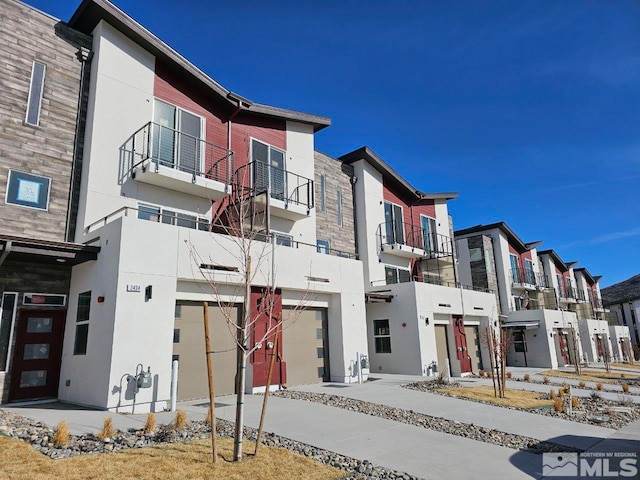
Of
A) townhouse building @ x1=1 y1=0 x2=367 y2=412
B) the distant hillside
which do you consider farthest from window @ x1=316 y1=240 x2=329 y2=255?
the distant hillside

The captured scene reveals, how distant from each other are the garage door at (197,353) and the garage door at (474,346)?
1432 centimetres

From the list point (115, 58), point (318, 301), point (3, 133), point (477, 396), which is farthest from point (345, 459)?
point (115, 58)

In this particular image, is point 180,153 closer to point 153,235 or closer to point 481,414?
point 153,235

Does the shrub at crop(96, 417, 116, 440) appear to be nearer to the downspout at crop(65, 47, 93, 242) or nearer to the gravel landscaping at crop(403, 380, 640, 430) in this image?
the downspout at crop(65, 47, 93, 242)

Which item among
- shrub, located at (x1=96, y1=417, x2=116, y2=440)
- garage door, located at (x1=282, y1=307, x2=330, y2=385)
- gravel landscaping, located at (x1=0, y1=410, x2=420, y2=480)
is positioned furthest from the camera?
garage door, located at (x1=282, y1=307, x2=330, y2=385)

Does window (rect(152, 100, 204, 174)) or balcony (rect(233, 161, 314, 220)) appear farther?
balcony (rect(233, 161, 314, 220))

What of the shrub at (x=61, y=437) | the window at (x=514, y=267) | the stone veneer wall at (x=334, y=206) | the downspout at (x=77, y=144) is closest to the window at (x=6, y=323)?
the downspout at (x=77, y=144)

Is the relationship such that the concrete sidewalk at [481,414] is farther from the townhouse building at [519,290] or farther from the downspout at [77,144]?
the townhouse building at [519,290]

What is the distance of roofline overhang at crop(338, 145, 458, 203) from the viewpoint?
21.6m

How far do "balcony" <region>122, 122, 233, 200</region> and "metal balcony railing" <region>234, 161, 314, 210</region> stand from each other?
2.60 ft

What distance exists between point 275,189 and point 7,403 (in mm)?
10511

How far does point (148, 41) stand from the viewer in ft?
44.0

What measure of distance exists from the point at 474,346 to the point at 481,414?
13451 millimetres

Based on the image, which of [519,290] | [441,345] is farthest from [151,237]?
[519,290]
